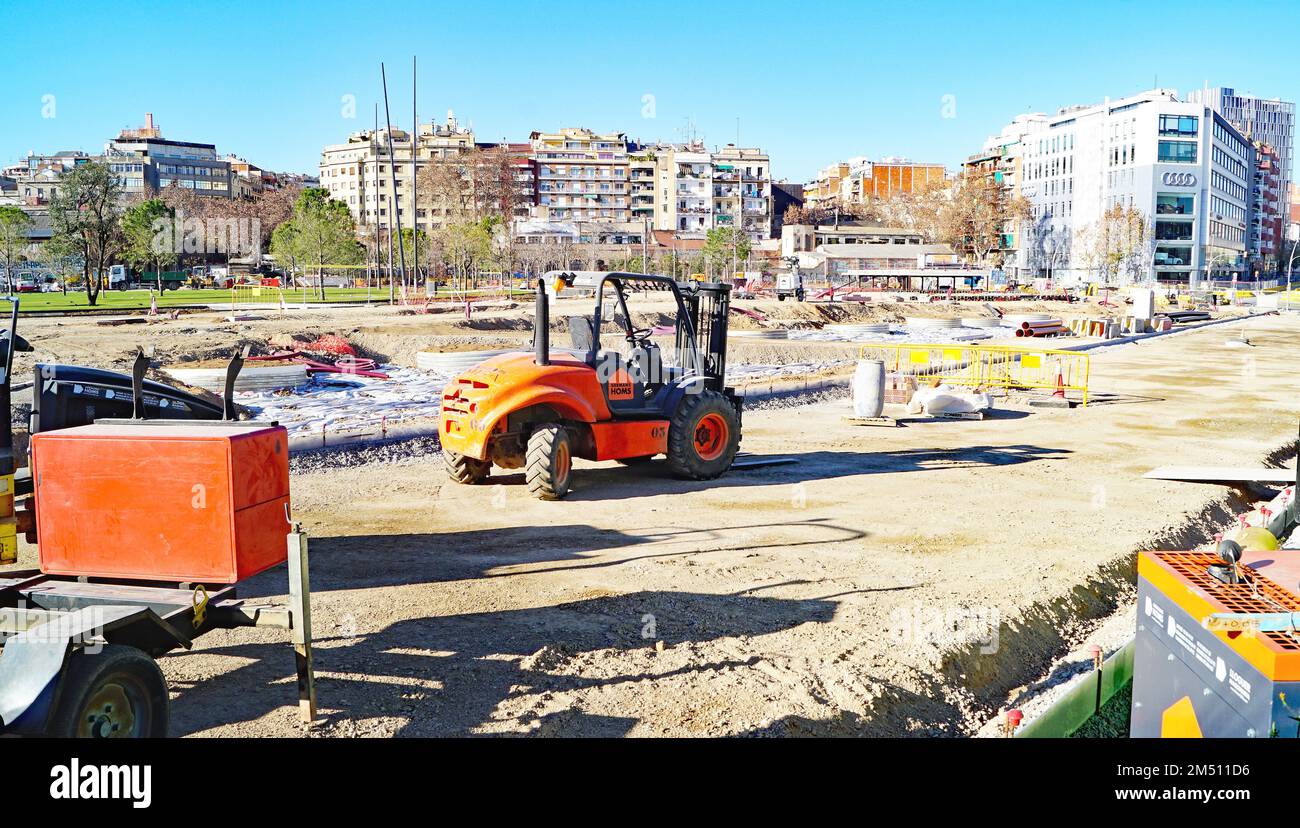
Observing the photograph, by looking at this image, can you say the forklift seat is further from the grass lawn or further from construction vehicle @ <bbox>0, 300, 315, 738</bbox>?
the grass lawn

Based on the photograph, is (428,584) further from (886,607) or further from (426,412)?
(426,412)

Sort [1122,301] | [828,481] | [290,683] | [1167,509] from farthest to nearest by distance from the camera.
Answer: [1122,301] → [828,481] → [1167,509] → [290,683]

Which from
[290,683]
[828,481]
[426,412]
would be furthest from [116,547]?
[426,412]

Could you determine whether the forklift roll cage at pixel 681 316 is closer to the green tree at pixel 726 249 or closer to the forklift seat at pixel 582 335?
the forklift seat at pixel 582 335

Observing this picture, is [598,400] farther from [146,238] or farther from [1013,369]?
[146,238]

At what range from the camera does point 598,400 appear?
12.4 m

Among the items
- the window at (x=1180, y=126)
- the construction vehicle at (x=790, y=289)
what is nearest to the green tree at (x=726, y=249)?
the construction vehicle at (x=790, y=289)

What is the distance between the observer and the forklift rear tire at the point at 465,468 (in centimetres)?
1280

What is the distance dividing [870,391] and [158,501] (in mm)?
15193

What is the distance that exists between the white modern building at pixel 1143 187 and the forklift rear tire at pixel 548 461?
3884 inches

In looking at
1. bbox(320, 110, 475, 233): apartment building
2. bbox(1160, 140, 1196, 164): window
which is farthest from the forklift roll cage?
bbox(320, 110, 475, 233): apartment building
